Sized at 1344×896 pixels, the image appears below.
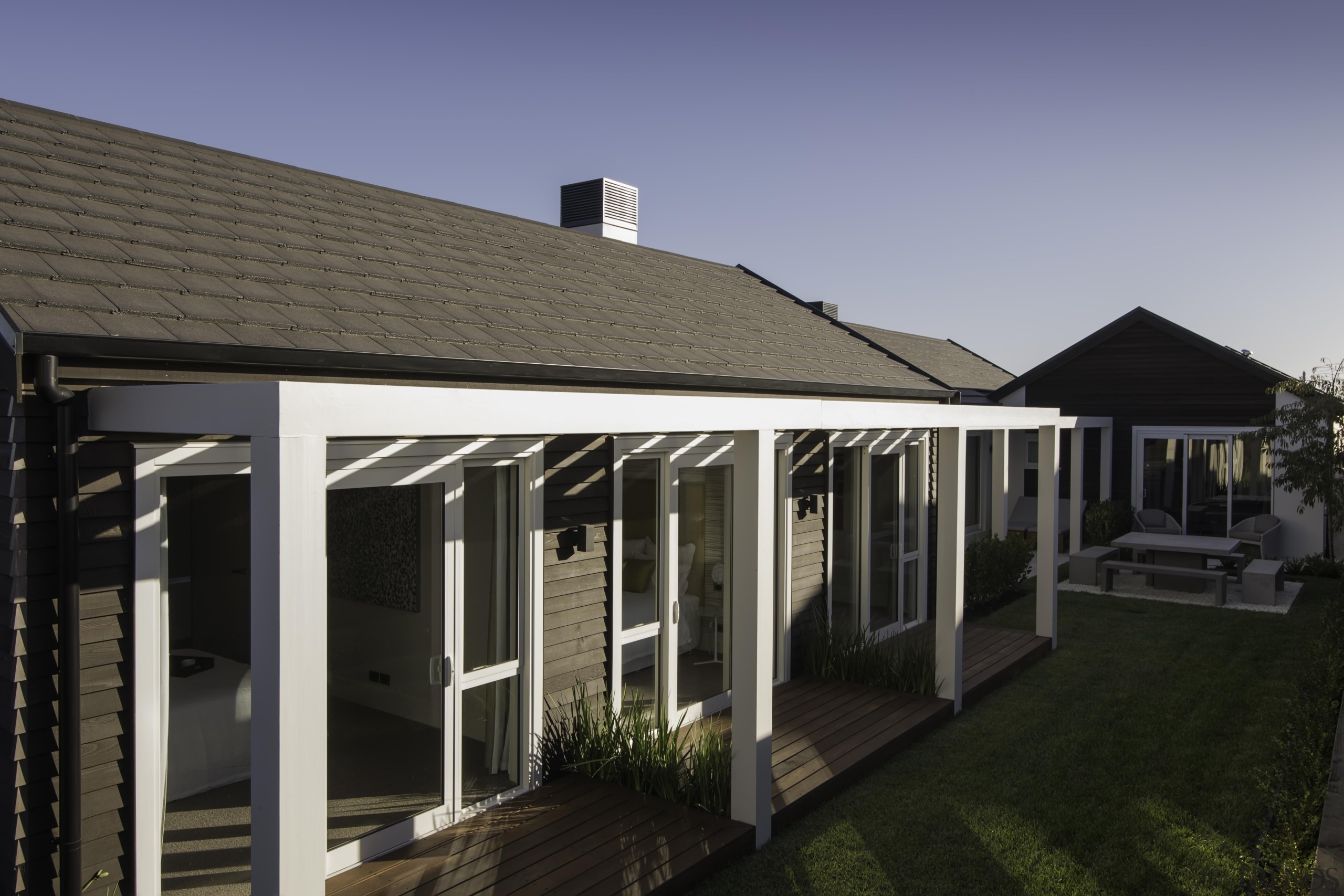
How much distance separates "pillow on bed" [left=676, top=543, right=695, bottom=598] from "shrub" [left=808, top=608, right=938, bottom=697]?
1.83m

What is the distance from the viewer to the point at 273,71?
572 inches

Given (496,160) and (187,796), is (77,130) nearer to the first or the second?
(187,796)

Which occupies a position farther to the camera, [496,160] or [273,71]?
[496,160]

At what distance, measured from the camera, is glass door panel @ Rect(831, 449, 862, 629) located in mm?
8523

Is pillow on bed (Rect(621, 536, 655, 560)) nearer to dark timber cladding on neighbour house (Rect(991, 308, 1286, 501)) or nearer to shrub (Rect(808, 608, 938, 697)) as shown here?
shrub (Rect(808, 608, 938, 697))

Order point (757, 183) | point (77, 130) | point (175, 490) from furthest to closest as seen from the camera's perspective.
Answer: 1. point (757, 183)
2. point (77, 130)
3. point (175, 490)

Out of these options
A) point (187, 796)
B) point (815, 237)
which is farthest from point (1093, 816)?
point (815, 237)

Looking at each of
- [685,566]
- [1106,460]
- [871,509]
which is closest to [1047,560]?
[871,509]

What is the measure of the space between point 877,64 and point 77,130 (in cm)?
1029

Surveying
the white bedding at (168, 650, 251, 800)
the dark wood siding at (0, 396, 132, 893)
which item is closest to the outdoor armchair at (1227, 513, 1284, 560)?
the white bedding at (168, 650, 251, 800)

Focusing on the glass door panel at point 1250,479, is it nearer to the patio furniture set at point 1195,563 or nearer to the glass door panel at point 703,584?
the patio furniture set at point 1195,563

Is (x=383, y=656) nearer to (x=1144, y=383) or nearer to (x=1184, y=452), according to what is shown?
(x=1184, y=452)

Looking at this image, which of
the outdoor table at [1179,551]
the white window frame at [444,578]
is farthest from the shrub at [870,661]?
the outdoor table at [1179,551]

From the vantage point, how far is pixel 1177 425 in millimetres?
15391
